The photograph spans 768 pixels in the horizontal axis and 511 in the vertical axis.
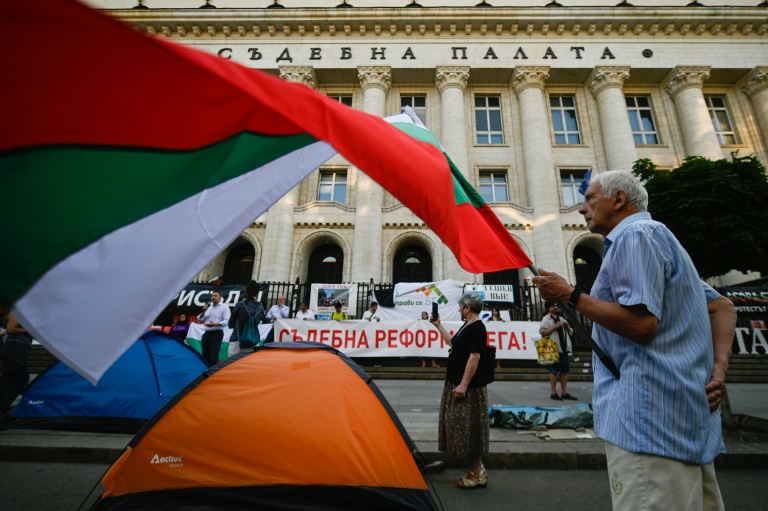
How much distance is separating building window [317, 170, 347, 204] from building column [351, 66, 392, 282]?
43.1 inches

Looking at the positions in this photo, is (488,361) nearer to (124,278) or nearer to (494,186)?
(124,278)

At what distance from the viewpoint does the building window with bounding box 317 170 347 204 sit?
18.5 metres

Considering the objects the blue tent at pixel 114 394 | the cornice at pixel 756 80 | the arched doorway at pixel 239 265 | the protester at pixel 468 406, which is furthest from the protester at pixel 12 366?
the cornice at pixel 756 80

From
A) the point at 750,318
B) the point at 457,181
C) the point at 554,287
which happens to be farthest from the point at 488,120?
the point at 554,287

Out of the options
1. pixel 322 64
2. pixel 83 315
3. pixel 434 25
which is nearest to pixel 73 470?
pixel 83 315

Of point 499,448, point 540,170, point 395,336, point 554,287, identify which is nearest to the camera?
point 554,287

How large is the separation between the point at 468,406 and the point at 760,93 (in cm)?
2746

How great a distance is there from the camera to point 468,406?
3.41m

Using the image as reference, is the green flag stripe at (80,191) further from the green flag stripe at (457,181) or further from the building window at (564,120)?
the building window at (564,120)

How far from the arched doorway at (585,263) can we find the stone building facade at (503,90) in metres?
0.07

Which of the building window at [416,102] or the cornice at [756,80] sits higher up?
the cornice at [756,80]

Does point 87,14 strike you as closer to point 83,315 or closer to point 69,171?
point 69,171

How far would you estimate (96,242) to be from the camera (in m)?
1.45

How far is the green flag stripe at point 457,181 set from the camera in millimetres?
2275
